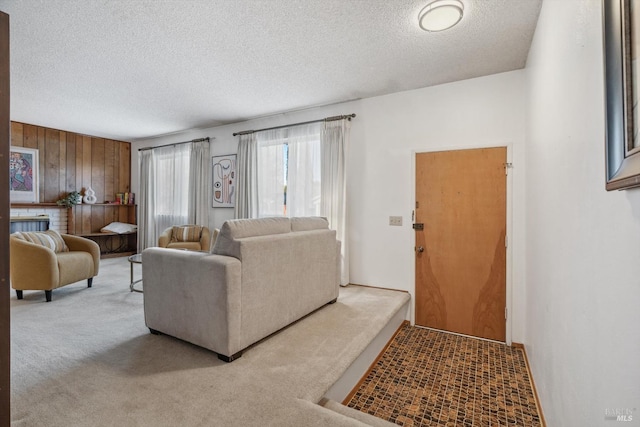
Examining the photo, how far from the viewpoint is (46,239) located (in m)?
3.65

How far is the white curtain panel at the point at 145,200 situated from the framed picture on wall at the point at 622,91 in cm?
654

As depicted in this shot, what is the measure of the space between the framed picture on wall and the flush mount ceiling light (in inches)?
55.4

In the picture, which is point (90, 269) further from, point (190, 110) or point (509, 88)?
point (509, 88)

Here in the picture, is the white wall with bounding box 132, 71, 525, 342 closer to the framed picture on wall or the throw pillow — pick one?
the framed picture on wall

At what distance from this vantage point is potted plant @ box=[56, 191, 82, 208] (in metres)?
5.41

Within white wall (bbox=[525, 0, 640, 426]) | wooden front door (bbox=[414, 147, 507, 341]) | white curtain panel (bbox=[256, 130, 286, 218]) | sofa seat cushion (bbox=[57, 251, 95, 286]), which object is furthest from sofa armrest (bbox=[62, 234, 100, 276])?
white wall (bbox=[525, 0, 640, 426])

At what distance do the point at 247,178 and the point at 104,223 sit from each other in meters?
3.87

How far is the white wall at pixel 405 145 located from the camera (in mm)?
2863

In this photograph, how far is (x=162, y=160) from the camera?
586 cm

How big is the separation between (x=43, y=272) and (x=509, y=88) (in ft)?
17.6

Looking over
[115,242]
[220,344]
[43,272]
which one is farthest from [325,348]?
[115,242]

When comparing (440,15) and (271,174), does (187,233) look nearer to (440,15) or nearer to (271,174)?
(271,174)

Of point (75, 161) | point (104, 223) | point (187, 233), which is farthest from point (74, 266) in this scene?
point (75, 161)
